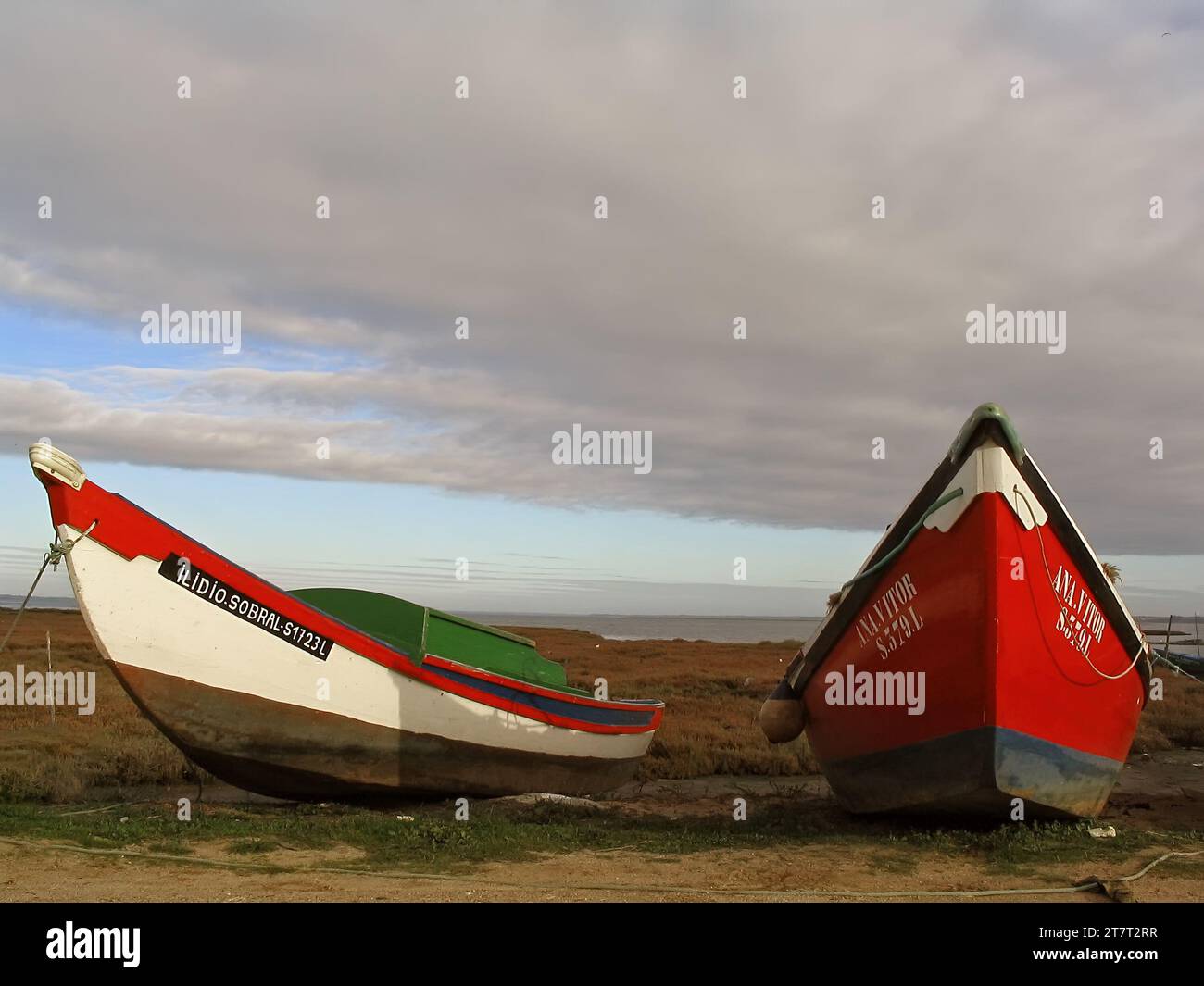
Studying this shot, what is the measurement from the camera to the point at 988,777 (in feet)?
25.7

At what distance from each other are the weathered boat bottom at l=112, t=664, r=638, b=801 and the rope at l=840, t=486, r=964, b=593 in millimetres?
5063

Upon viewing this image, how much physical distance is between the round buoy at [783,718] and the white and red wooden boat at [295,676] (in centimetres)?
269

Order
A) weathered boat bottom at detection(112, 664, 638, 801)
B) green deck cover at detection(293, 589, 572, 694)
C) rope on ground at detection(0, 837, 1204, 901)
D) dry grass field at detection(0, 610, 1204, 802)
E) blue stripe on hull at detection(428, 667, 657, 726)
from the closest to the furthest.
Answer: rope on ground at detection(0, 837, 1204, 901), weathered boat bottom at detection(112, 664, 638, 801), blue stripe on hull at detection(428, 667, 657, 726), green deck cover at detection(293, 589, 572, 694), dry grass field at detection(0, 610, 1204, 802)

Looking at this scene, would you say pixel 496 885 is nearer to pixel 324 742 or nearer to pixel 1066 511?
pixel 324 742

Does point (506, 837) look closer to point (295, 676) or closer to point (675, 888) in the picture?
point (675, 888)

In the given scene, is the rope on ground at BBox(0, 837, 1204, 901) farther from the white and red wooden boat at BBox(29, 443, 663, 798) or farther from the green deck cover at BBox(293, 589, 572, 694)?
the green deck cover at BBox(293, 589, 572, 694)

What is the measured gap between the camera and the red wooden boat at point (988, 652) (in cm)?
787

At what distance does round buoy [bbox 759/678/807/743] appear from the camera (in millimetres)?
10453

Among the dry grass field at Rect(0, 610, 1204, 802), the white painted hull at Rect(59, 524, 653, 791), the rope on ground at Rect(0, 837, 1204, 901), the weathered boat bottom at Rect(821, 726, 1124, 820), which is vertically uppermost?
the white painted hull at Rect(59, 524, 653, 791)

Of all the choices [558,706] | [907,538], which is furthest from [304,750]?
[907,538]

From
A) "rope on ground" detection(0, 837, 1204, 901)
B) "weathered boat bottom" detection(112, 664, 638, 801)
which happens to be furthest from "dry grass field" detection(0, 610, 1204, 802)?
"rope on ground" detection(0, 837, 1204, 901)

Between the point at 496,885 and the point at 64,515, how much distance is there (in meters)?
5.52

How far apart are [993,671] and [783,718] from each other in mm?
3156

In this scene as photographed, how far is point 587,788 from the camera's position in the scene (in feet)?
41.0
